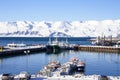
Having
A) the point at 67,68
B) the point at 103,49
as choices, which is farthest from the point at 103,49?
the point at 67,68

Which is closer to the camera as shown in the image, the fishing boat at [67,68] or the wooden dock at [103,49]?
the fishing boat at [67,68]

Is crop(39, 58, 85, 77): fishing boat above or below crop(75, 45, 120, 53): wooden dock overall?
above

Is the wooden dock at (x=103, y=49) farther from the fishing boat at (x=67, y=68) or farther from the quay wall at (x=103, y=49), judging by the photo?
the fishing boat at (x=67, y=68)

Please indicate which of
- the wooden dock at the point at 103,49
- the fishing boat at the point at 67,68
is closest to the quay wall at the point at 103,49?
the wooden dock at the point at 103,49

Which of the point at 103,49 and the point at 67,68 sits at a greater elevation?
the point at 67,68

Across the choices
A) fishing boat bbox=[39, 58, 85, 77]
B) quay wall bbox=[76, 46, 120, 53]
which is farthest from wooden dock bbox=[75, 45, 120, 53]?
fishing boat bbox=[39, 58, 85, 77]

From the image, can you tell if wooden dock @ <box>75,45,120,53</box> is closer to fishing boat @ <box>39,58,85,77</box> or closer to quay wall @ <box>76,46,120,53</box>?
quay wall @ <box>76,46,120,53</box>

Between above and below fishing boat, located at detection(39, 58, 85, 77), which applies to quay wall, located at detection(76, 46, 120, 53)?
below

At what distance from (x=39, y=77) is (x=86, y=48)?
3536 inches

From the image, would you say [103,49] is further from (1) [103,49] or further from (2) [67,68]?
(2) [67,68]

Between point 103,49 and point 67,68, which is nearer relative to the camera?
point 67,68

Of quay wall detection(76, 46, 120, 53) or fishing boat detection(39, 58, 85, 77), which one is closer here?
fishing boat detection(39, 58, 85, 77)

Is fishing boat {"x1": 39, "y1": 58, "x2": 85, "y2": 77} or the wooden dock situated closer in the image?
fishing boat {"x1": 39, "y1": 58, "x2": 85, "y2": 77}

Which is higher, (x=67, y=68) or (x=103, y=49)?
(x=67, y=68)
